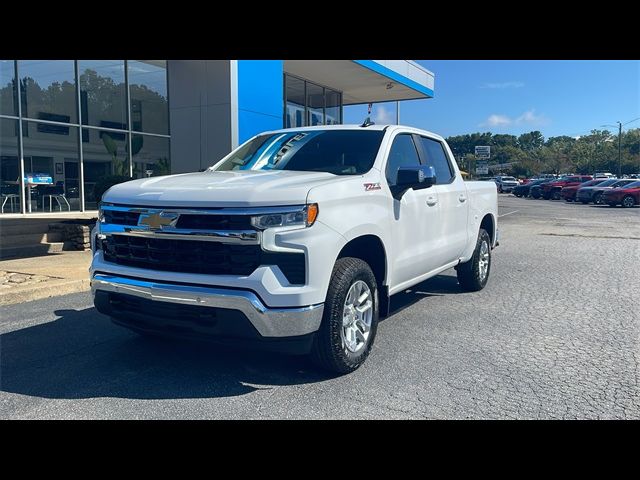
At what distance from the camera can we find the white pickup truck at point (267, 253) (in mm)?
3686

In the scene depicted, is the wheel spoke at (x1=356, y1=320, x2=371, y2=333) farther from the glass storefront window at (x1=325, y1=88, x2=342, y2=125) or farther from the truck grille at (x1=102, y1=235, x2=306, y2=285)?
the glass storefront window at (x1=325, y1=88, x2=342, y2=125)

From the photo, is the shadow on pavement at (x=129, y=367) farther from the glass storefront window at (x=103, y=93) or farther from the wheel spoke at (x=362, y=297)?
the glass storefront window at (x=103, y=93)

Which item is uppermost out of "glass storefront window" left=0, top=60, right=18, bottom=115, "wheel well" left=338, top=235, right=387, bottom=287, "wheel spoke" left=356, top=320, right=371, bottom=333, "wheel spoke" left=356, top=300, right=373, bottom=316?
"glass storefront window" left=0, top=60, right=18, bottom=115

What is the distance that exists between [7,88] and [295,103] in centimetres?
1255

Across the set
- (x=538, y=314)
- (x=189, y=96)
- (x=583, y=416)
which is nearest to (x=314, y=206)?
(x=583, y=416)

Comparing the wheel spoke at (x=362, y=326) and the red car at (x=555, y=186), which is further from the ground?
the red car at (x=555, y=186)

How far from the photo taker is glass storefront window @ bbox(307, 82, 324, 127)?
81.7ft

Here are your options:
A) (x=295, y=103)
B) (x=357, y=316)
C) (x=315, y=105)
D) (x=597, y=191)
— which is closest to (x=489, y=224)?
(x=357, y=316)

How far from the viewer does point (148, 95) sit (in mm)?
17031

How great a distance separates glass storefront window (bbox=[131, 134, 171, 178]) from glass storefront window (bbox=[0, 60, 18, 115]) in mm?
3405

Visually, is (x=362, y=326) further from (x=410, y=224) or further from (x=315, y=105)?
(x=315, y=105)

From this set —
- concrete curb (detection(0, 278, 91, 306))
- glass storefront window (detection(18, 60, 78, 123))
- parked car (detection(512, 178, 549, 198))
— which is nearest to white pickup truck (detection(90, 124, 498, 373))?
concrete curb (detection(0, 278, 91, 306))

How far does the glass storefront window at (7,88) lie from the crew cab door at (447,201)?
11926mm

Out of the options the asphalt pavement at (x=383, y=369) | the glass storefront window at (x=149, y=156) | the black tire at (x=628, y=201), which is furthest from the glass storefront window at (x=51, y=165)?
the black tire at (x=628, y=201)
